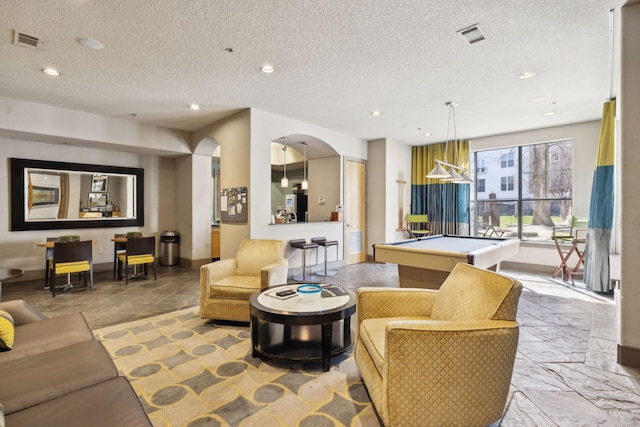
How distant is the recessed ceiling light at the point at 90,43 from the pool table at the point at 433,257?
3717mm

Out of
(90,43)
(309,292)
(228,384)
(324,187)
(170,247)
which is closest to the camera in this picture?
(228,384)

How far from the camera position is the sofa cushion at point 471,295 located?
5.69 feet

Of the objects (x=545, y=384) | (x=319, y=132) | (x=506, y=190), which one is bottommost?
(x=545, y=384)

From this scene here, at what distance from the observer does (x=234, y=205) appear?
538 centimetres

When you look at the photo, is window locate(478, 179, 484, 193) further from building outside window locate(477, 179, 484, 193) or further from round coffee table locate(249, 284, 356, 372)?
round coffee table locate(249, 284, 356, 372)

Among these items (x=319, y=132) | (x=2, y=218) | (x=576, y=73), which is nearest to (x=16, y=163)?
(x=2, y=218)

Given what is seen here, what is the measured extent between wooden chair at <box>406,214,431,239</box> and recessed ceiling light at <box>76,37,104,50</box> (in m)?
6.39

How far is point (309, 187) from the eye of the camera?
7.50 meters

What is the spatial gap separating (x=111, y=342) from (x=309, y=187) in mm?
5216

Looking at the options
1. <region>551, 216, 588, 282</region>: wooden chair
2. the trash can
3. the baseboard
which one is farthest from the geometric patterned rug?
<region>551, 216, 588, 282</region>: wooden chair

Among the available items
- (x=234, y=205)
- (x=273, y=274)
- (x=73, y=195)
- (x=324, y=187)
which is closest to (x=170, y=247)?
(x=73, y=195)

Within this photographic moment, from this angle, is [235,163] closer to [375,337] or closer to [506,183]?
[375,337]

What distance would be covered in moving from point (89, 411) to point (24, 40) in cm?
354

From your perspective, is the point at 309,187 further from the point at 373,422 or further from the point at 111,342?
the point at 373,422
